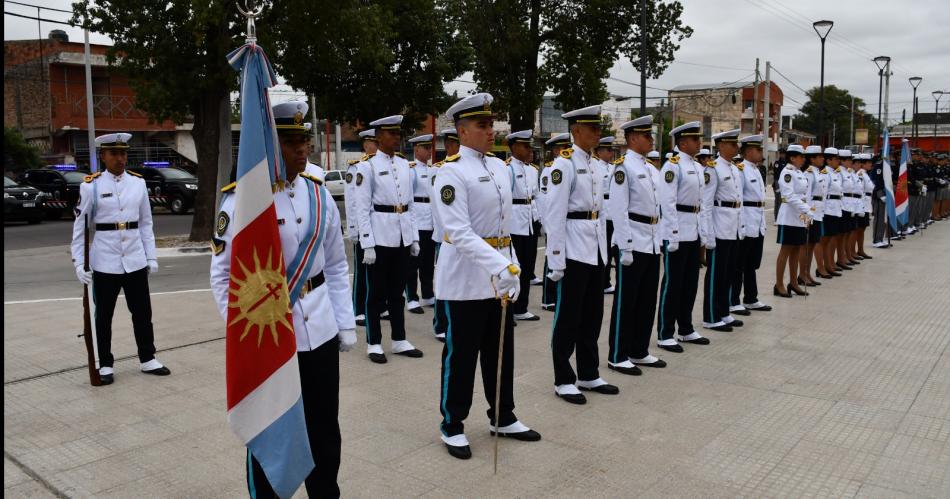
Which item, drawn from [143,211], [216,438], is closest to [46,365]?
[143,211]

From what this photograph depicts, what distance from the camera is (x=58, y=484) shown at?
4316mm

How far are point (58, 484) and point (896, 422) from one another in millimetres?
5420

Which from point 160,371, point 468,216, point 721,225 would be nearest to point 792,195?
point 721,225

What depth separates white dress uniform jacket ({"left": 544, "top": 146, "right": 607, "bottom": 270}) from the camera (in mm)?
5707

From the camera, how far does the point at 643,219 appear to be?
6688 mm

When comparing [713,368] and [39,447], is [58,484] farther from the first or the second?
[713,368]

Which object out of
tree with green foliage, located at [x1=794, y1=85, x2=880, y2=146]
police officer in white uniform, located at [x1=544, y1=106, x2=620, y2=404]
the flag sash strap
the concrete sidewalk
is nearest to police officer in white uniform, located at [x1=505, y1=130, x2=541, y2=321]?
the concrete sidewalk

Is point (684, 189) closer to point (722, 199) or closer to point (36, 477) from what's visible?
point (722, 199)

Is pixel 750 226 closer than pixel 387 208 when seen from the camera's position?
No

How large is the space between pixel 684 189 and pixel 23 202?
23.1m

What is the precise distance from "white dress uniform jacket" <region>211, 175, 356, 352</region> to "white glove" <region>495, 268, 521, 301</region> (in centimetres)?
98

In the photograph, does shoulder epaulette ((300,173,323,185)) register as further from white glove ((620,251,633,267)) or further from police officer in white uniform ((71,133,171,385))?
police officer in white uniform ((71,133,171,385))

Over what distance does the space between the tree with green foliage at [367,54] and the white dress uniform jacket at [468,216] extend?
37.3 feet

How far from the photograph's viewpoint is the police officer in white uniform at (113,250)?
646 centimetres
